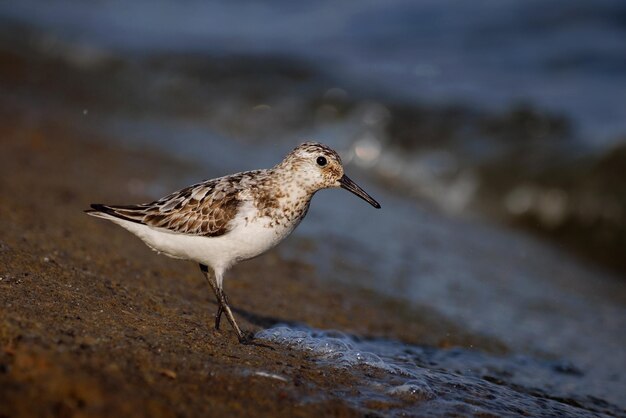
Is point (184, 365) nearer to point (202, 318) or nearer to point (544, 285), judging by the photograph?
point (202, 318)

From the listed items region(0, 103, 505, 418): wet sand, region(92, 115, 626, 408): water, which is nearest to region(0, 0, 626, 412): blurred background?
region(92, 115, 626, 408): water

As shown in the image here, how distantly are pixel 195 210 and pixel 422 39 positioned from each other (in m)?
15.3

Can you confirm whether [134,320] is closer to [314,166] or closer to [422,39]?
[314,166]

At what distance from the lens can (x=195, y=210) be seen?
246 inches

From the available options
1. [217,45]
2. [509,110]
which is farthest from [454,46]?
[217,45]

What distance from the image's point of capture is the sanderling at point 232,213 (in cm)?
604

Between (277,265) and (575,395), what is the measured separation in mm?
3389

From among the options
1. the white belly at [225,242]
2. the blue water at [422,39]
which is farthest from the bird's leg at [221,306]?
the blue water at [422,39]

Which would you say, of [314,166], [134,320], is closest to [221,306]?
[134,320]

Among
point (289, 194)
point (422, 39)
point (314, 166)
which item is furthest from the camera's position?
point (422, 39)

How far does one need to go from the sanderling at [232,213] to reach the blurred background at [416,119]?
8.52 ft

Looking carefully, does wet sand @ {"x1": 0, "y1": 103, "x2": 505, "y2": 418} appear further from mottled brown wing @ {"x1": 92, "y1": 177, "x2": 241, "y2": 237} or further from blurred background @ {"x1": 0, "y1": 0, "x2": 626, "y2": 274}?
blurred background @ {"x1": 0, "y1": 0, "x2": 626, "y2": 274}

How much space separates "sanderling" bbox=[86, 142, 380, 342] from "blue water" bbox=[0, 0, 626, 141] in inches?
356

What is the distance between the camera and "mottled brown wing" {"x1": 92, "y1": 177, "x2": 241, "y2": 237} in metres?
6.10
